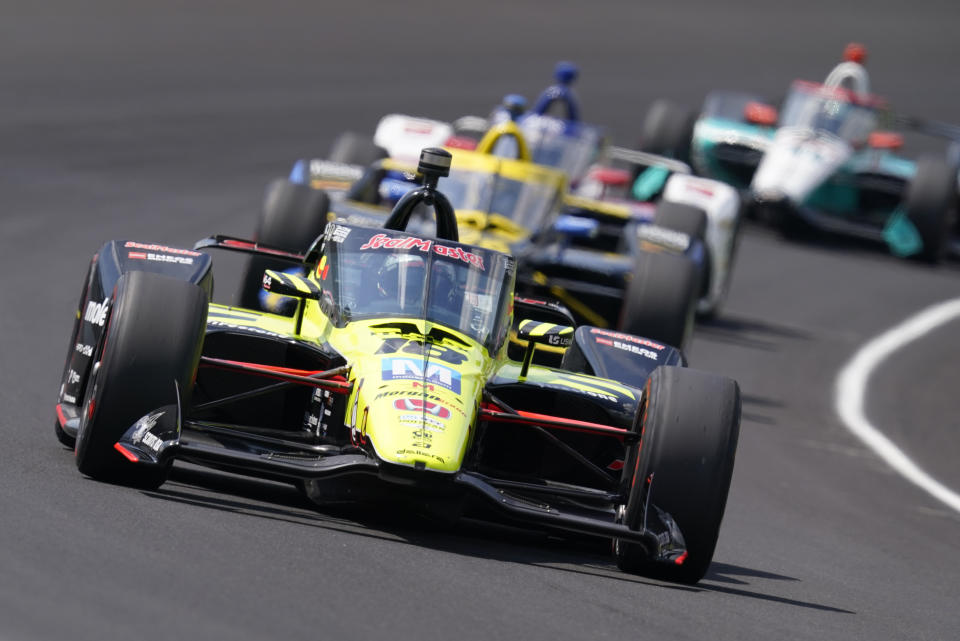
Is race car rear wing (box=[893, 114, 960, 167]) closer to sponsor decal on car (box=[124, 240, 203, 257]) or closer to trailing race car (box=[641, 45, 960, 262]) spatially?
trailing race car (box=[641, 45, 960, 262])

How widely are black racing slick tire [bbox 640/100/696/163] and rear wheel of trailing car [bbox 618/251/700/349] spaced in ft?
33.1

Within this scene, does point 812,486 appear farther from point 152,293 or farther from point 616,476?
point 152,293

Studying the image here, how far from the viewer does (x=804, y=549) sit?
1070cm

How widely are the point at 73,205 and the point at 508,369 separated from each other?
35.5ft

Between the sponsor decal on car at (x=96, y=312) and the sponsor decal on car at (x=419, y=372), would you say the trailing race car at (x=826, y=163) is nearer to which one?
the sponsor decal on car at (x=96, y=312)

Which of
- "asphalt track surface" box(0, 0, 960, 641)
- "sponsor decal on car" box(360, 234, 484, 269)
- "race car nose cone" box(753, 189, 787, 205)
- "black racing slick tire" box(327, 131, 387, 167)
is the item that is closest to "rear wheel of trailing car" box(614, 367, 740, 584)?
"asphalt track surface" box(0, 0, 960, 641)

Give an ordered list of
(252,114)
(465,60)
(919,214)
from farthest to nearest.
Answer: (465,60) → (252,114) → (919,214)

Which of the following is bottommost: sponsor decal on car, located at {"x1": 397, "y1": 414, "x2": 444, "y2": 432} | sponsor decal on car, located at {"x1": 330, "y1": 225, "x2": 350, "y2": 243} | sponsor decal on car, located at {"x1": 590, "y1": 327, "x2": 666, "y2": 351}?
sponsor decal on car, located at {"x1": 590, "y1": 327, "x2": 666, "y2": 351}

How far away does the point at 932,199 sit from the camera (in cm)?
2334

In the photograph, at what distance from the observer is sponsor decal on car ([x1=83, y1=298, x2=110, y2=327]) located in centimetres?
941

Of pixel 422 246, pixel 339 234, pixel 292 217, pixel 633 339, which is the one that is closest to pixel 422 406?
pixel 422 246

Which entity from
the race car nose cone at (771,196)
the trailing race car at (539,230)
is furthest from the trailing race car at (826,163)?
the trailing race car at (539,230)

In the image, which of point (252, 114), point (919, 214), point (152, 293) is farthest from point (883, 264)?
point (152, 293)

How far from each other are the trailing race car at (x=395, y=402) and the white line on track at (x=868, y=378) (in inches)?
181
